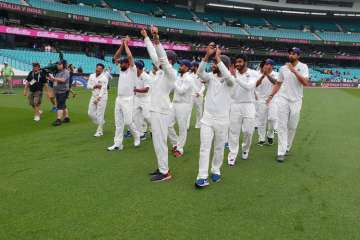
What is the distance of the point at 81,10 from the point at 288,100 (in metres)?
37.8

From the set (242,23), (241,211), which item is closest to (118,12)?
(242,23)

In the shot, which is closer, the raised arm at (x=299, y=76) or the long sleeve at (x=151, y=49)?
the long sleeve at (x=151, y=49)

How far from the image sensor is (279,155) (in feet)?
26.7

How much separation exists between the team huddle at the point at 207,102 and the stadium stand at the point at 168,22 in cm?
3759

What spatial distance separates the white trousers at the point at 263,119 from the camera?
997 centimetres

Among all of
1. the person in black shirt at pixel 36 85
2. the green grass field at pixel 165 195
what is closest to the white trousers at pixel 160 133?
the green grass field at pixel 165 195

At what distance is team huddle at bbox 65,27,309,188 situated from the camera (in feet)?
20.0

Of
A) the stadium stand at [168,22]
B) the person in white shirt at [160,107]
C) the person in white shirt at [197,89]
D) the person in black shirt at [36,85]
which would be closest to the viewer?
the person in white shirt at [160,107]

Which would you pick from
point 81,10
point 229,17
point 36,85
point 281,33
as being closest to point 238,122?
point 36,85

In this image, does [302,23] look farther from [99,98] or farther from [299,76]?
[299,76]

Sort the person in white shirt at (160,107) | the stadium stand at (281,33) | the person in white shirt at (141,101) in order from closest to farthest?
the person in white shirt at (160,107) < the person in white shirt at (141,101) < the stadium stand at (281,33)

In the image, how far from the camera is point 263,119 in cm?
1000

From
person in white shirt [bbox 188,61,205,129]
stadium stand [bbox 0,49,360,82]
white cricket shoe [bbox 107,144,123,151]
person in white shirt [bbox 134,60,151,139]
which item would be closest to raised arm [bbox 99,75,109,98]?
person in white shirt [bbox 134,60,151,139]

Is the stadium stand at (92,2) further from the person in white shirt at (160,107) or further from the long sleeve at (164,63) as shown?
the long sleeve at (164,63)
